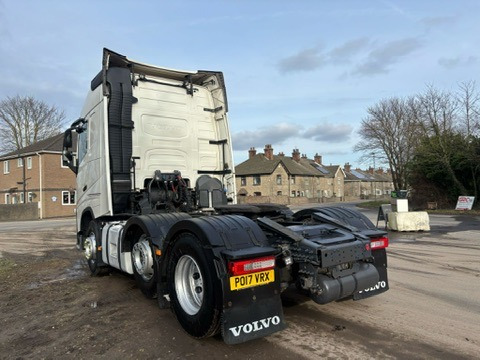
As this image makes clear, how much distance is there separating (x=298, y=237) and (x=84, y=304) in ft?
11.2

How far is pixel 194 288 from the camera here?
4312mm

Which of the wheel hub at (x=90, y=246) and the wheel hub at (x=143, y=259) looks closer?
the wheel hub at (x=143, y=259)

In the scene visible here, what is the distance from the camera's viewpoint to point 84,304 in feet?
18.2

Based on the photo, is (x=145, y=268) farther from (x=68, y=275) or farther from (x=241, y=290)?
(x=68, y=275)

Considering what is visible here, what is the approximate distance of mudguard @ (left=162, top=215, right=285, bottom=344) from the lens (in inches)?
138

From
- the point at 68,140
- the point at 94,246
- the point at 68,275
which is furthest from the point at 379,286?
the point at 68,140

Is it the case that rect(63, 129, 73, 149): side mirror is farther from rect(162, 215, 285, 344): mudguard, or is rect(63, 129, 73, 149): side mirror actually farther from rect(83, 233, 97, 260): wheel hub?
rect(162, 215, 285, 344): mudguard

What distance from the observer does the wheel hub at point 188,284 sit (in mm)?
4223

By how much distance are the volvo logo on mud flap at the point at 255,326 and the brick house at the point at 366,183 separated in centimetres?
9592

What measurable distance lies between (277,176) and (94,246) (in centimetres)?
5962

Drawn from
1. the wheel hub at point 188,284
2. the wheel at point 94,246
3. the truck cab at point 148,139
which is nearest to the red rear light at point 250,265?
the wheel hub at point 188,284

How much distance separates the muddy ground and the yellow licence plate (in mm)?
676

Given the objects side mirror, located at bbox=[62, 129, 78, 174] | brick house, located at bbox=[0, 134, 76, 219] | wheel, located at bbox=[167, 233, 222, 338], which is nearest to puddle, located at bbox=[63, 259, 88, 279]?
side mirror, located at bbox=[62, 129, 78, 174]

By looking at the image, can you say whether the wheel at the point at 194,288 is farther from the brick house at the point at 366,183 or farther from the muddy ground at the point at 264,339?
the brick house at the point at 366,183
